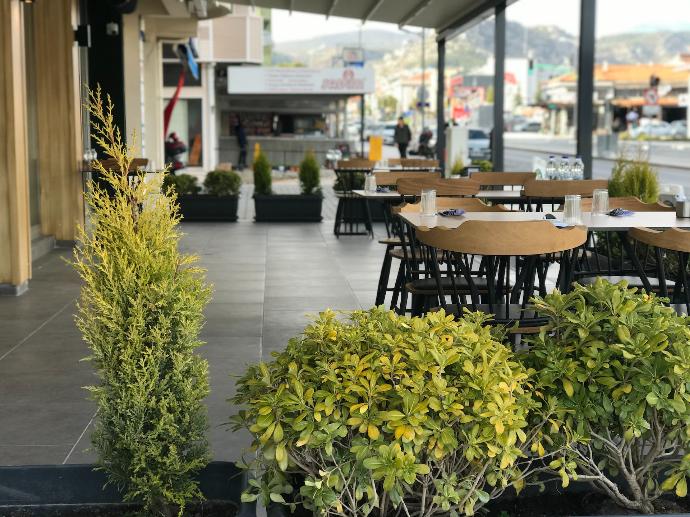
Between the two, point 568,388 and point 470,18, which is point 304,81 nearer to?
point 470,18

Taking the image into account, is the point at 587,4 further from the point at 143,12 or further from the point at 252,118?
the point at 252,118

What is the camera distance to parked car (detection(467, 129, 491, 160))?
32375 millimetres

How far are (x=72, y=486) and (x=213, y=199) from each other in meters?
11.8

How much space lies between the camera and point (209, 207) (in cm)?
1450

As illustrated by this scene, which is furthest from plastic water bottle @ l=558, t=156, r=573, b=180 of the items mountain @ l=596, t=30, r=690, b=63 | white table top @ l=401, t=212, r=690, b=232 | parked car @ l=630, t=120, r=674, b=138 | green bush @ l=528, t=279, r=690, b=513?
mountain @ l=596, t=30, r=690, b=63

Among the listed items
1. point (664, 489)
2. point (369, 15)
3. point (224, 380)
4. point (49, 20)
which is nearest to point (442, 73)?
point (369, 15)

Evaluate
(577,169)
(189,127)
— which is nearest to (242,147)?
(189,127)

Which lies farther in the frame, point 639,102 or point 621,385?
point 639,102

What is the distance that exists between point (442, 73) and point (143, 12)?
4902 millimetres

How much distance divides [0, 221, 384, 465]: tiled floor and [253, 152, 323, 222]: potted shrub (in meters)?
1.86

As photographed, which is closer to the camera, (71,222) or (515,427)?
(515,427)

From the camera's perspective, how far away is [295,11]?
1447 centimetres

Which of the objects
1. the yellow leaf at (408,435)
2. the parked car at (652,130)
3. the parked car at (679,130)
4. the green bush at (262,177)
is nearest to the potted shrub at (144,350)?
the yellow leaf at (408,435)

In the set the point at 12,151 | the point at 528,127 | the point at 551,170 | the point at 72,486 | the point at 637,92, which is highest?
the point at 637,92
